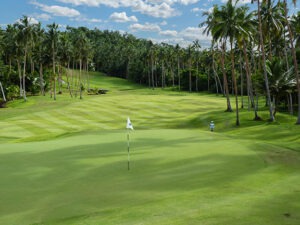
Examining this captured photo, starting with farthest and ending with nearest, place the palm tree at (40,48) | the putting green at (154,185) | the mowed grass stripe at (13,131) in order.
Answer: the palm tree at (40,48) < the mowed grass stripe at (13,131) < the putting green at (154,185)

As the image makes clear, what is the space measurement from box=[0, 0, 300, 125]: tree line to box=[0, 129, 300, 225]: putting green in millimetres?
24677

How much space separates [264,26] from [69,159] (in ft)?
137

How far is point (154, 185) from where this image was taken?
42.2 feet

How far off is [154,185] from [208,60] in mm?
117964

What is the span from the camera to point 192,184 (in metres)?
12.8

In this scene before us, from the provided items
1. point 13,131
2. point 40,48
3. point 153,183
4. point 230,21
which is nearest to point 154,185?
point 153,183

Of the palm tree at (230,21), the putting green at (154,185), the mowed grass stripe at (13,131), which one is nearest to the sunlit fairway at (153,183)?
the putting green at (154,185)

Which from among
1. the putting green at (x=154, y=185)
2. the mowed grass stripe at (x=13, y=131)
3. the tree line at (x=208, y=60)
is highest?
the tree line at (x=208, y=60)

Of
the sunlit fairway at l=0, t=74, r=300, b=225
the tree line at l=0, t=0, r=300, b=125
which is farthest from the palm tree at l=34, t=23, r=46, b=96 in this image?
the sunlit fairway at l=0, t=74, r=300, b=225

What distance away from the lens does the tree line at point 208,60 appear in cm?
4531

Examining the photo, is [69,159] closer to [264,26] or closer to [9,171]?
[9,171]

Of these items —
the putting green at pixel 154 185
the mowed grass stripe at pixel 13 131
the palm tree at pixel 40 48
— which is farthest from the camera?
the palm tree at pixel 40 48

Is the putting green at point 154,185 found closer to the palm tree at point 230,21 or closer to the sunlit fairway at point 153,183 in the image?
the sunlit fairway at point 153,183

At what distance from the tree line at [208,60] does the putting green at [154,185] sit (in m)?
24.7
